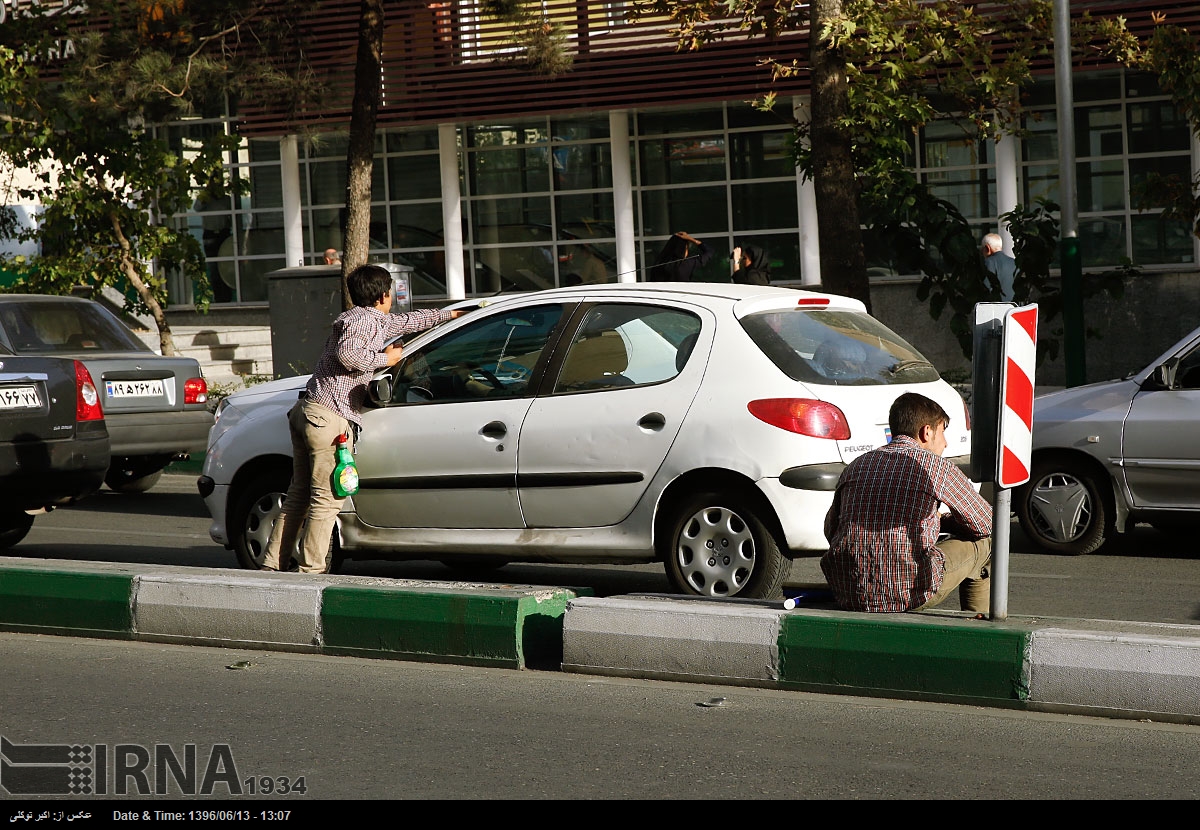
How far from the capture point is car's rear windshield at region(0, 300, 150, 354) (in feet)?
41.8

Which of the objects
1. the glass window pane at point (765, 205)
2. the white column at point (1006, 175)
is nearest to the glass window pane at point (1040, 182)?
the white column at point (1006, 175)

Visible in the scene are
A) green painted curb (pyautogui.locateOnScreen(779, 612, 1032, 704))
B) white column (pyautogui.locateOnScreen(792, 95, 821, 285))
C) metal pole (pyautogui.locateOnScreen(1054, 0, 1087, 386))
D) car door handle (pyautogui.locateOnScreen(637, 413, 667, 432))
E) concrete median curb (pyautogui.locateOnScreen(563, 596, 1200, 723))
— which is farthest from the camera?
white column (pyautogui.locateOnScreen(792, 95, 821, 285))

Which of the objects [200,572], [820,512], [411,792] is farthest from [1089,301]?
[411,792]

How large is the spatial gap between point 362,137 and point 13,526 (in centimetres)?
726

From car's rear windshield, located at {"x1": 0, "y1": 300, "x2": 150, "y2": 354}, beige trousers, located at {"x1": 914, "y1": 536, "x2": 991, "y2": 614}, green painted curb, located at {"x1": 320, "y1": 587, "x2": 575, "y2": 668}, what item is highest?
car's rear windshield, located at {"x1": 0, "y1": 300, "x2": 150, "y2": 354}

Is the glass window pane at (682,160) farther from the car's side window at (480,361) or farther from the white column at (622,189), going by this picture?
the car's side window at (480,361)

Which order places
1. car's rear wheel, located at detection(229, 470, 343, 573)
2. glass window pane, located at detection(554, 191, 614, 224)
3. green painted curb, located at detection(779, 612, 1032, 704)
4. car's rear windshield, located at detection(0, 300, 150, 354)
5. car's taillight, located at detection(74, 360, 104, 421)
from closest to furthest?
1. green painted curb, located at detection(779, 612, 1032, 704)
2. car's rear wheel, located at detection(229, 470, 343, 573)
3. car's taillight, located at detection(74, 360, 104, 421)
4. car's rear windshield, located at detection(0, 300, 150, 354)
5. glass window pane, located at detection(554, 191, 614, 224)

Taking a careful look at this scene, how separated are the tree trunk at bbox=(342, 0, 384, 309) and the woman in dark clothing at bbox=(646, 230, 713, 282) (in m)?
3.14

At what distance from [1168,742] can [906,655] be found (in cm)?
102

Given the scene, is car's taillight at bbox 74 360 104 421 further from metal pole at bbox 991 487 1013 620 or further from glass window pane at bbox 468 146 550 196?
glass window pane at bbox 468 146 550 196

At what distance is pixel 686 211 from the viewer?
22.8 metres

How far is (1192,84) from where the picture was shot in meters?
14.7

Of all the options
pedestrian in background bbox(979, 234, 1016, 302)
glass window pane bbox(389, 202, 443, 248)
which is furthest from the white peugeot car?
glass window pane bbox(389, 202, 443, 248)

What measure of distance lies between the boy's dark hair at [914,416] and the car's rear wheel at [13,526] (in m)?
5.96
